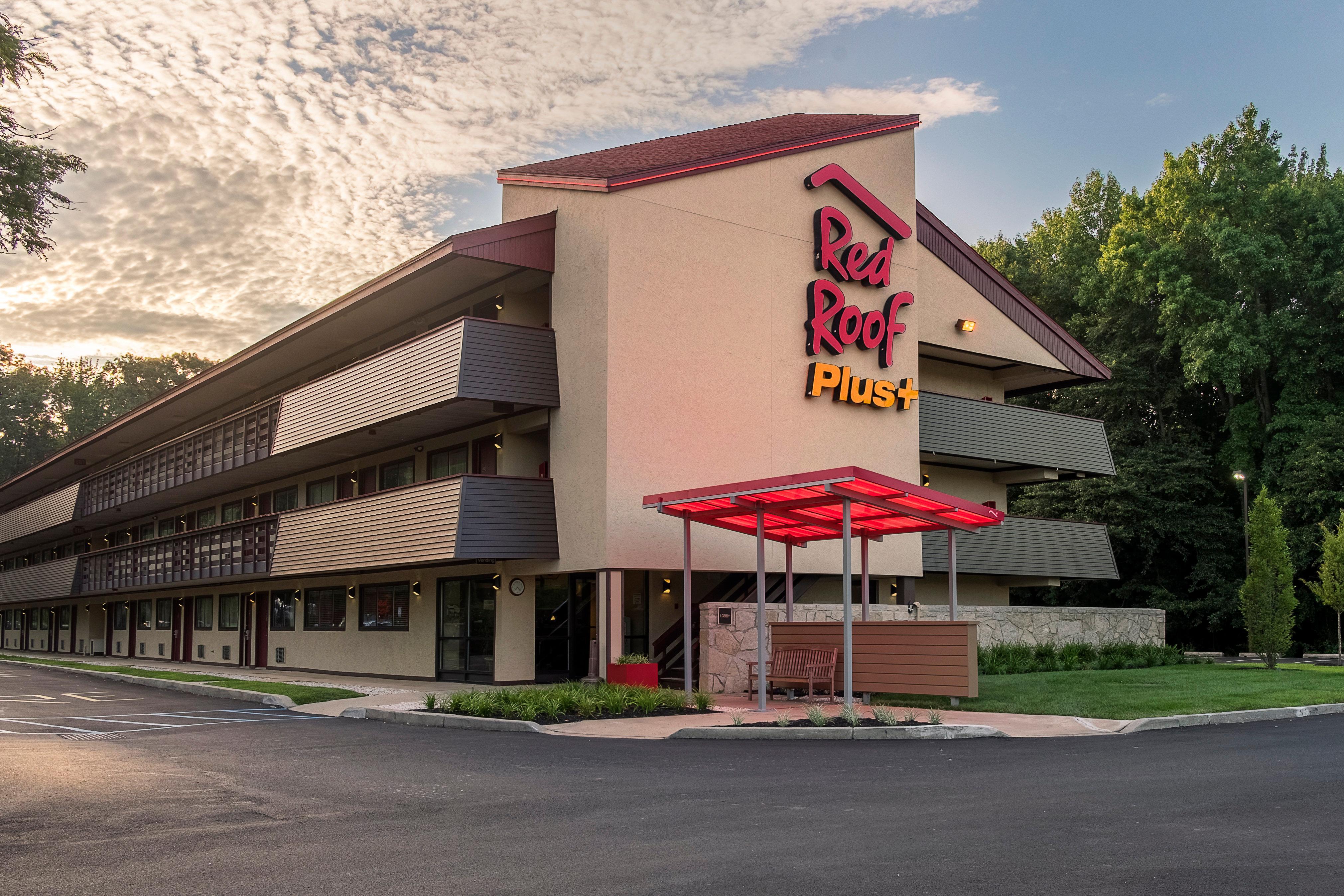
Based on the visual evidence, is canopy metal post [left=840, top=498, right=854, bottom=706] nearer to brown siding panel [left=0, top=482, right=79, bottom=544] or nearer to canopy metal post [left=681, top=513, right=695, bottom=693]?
canopy metal post [left=681, top=513, right=695, bottom=693]

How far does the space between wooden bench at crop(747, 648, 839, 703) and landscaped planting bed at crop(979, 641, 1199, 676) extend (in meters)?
7.35

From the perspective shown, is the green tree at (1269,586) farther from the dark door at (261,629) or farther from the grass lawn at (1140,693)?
the dark door at (261,629)

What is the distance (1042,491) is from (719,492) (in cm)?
3389

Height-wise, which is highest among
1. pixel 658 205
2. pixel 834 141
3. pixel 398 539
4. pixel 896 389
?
pixel 834 141

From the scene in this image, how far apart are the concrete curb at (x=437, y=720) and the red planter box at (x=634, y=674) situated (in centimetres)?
402

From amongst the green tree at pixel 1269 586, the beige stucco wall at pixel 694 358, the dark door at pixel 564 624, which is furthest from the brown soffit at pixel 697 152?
the green tree at pixel 1269 586

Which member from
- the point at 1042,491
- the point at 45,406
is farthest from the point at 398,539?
the point at 45,406

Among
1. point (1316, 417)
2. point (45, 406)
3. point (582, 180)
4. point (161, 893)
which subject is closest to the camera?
point (161, 893)

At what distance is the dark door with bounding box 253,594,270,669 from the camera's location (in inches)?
1451

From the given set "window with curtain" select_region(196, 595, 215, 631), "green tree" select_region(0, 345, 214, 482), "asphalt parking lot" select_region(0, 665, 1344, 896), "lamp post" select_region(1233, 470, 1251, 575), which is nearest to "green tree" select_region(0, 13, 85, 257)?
"asphalt parking lot" select_region(0, 665, 1344, 896)

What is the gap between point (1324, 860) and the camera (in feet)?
23.9

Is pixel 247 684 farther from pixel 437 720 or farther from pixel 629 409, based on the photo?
pixel 629 409

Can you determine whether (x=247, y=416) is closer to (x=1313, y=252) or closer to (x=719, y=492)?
(x=719, y=492)

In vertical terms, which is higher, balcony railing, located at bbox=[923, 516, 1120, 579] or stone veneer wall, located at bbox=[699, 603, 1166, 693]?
balcony railing, located at bbox=[923, 516, 1120, 579]
